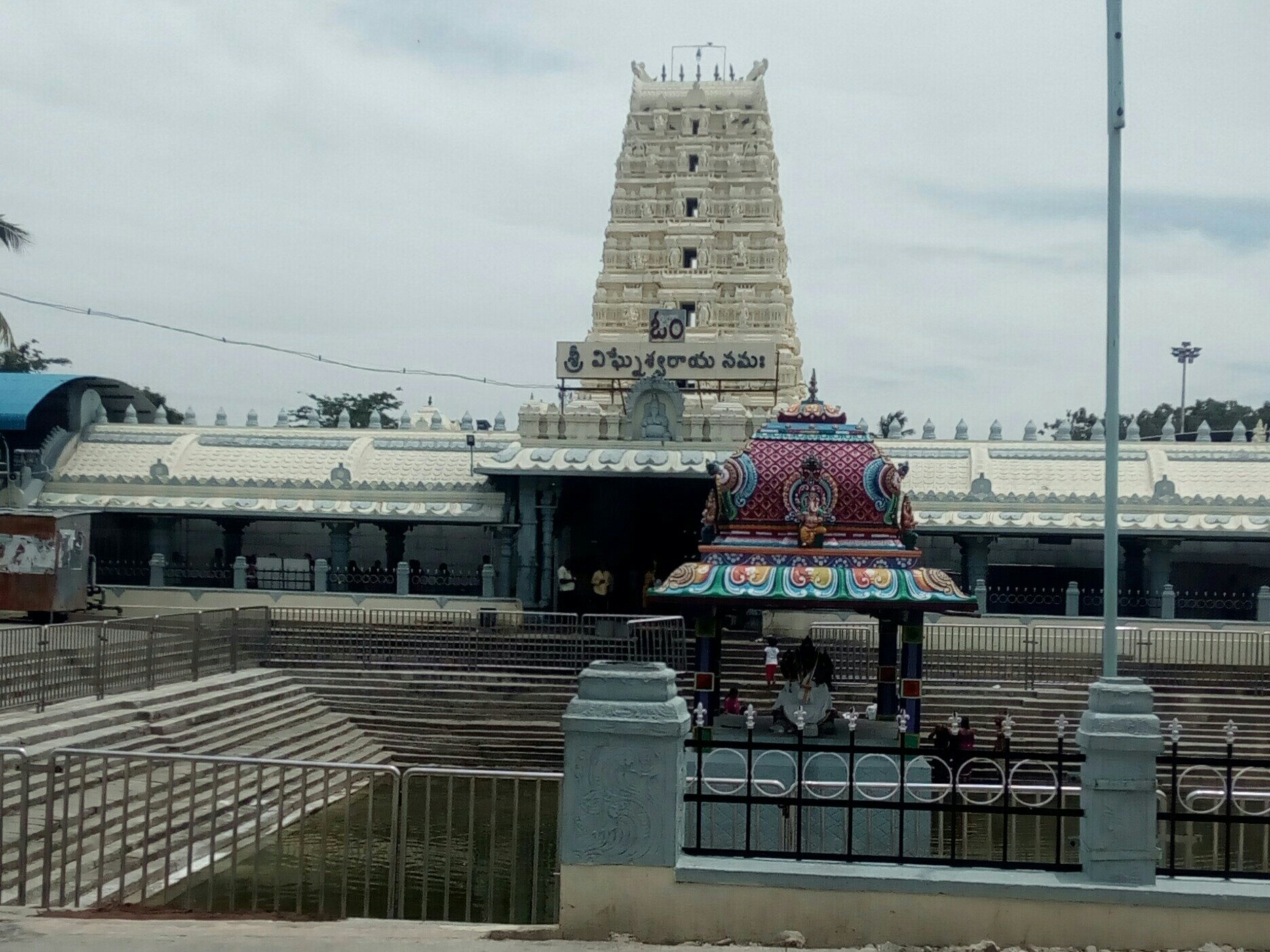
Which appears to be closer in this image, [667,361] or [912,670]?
[912,670]

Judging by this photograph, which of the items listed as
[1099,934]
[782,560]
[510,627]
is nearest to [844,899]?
[1099,934]

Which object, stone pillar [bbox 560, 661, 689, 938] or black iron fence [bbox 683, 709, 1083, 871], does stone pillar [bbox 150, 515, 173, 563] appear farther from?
stone pillar [bbox 560, 661, 689, 938]

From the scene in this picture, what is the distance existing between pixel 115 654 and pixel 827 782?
11770 millimetres

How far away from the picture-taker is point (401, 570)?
101 feet

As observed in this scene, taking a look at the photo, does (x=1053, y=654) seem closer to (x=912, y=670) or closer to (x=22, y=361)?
(x=912, y=670)

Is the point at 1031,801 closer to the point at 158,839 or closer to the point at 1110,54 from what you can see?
the point at 1110,54

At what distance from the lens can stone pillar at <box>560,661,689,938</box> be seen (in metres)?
7.79

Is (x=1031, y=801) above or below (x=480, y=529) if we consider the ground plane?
below

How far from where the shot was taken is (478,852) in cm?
1427

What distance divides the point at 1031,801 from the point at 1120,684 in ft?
27.5

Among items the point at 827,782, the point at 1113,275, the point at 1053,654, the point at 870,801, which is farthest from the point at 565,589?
the point at 870,801

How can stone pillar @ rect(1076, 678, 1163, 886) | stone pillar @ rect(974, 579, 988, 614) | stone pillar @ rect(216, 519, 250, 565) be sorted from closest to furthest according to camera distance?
stone pillar @ rect(1076, 678, 1163, 886) → stone pillar @ rect(974, 579, 988, 614) → stone pillar @ rect(216, 519, 250, 565)

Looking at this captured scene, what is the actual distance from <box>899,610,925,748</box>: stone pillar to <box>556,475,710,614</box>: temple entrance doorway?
59.2ft

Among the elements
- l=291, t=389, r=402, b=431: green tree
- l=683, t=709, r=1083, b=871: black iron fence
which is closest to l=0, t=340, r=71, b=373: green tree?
l=291, t=389, r=402, b=431: green tree
